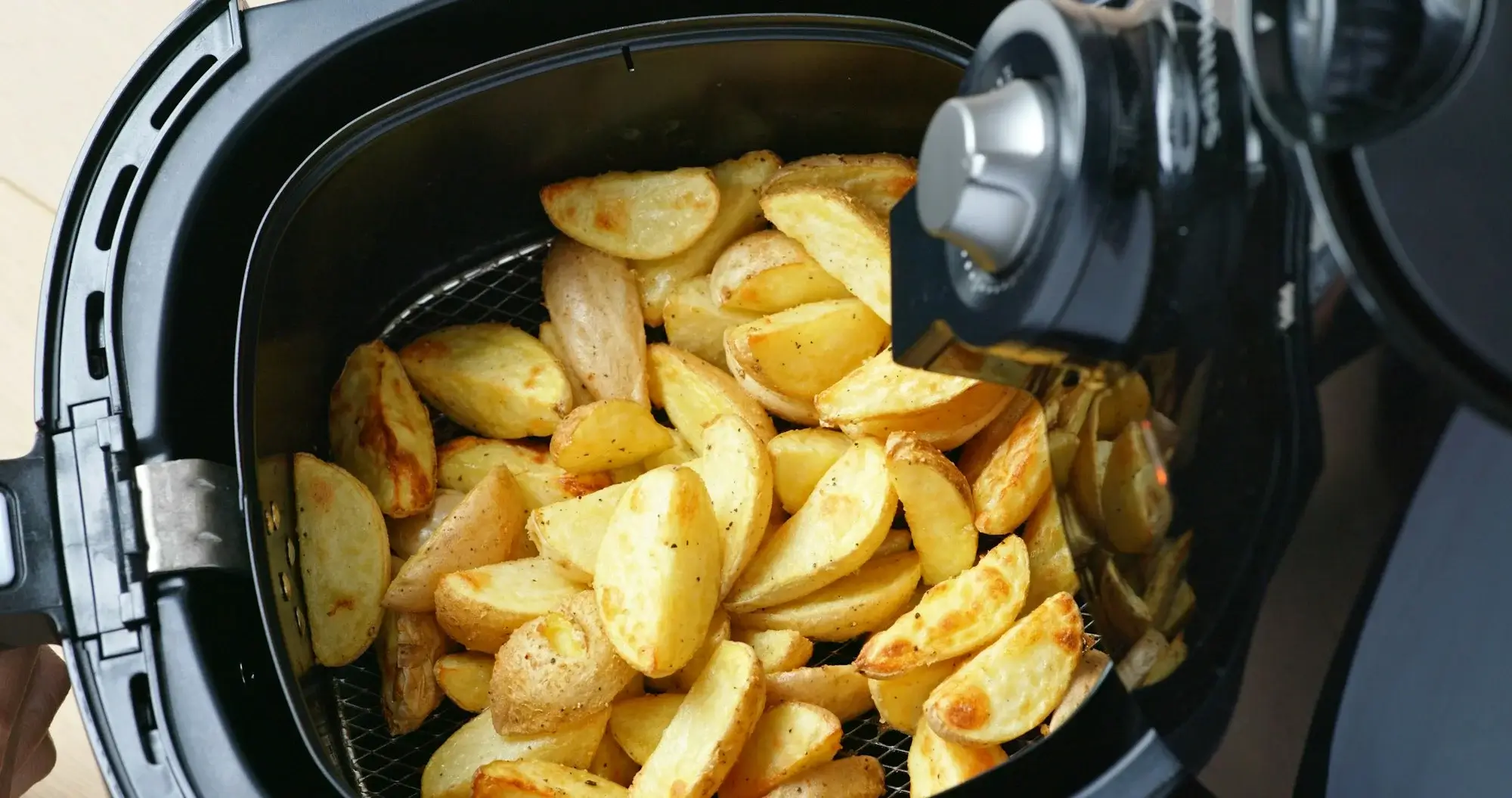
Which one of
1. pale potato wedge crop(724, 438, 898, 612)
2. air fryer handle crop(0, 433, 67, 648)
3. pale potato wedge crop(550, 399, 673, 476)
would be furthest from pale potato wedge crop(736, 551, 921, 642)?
air fryer handle crop(0, 433, 67, 648)

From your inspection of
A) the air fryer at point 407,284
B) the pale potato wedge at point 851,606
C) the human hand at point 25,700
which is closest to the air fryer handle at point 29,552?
the air fryer at point 407,284

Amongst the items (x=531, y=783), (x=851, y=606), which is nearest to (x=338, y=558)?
(x=531, y=783)

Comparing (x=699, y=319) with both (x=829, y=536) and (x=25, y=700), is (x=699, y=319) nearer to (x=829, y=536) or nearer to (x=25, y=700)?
(x=829, y=536)

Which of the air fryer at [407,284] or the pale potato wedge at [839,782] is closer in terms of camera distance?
the air fryer at [407,284]

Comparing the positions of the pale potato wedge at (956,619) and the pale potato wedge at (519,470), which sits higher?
the pale potato wedge at (519,470)

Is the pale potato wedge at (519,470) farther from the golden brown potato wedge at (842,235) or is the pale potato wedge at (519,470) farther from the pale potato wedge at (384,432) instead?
the golden brown potato wedge at (842,235)

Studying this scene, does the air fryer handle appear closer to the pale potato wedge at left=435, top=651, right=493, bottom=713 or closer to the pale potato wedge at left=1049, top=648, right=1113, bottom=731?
the pale potato wedge at left=435, top=651, right=493, bottom=713

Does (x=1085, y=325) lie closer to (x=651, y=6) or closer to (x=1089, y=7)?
(x=1089, y=7)
